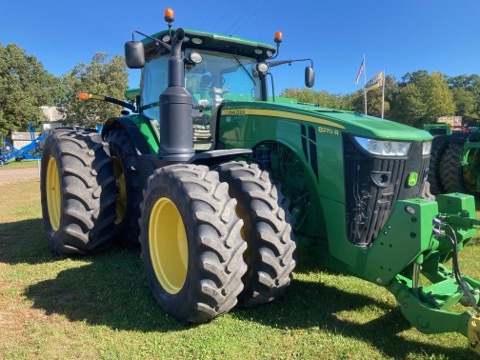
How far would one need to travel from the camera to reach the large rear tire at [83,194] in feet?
14.1

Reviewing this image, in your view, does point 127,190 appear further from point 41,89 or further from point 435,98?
point 435,98

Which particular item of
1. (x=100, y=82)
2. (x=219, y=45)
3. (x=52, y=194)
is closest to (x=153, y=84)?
(x=219, y=45)

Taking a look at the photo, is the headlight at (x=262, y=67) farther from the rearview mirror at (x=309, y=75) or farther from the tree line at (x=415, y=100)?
the tree line at (x=415, y=100)

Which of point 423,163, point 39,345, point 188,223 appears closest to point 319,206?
point 423,163

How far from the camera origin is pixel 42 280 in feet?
13.3

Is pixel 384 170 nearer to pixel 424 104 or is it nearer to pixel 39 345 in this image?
pixel 39 345

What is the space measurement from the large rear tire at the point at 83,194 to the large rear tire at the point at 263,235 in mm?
1983

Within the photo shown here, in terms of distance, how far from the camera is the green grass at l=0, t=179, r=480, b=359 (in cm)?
267

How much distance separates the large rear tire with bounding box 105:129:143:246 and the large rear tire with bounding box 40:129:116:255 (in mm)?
196

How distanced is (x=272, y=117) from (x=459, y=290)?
6.47 ft

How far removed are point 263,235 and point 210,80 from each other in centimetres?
224

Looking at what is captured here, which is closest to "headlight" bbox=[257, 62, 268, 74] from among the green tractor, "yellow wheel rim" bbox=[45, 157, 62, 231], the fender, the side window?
the green tractor

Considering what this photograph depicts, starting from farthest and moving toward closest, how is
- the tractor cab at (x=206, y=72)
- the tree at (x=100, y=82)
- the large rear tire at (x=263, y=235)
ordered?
the tree at (x=100, y=82) < the tractor cab at (x=206, y=72) < the large rear tire at (x=263, y=235)

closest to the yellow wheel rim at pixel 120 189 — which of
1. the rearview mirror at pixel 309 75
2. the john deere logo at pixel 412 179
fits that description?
the rearview mirror at pixel 309 75
